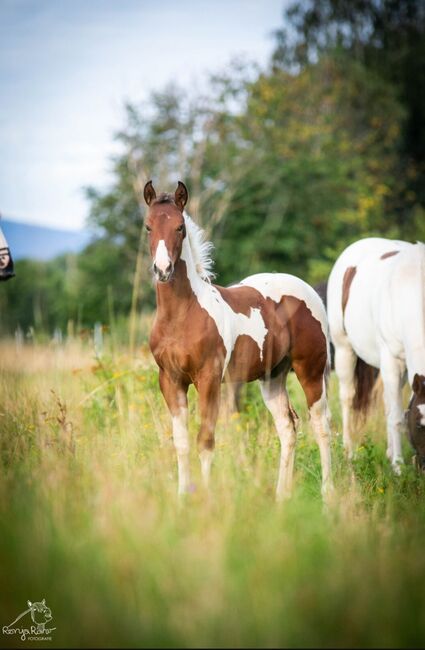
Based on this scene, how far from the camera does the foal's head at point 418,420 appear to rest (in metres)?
4.68

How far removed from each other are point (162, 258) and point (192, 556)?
1759 mm

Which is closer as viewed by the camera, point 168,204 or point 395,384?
point 168,204

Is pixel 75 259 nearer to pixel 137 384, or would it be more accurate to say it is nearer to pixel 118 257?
pixel 118 257

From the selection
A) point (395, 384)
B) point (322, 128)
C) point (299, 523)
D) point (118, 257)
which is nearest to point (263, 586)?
point (299, 523)

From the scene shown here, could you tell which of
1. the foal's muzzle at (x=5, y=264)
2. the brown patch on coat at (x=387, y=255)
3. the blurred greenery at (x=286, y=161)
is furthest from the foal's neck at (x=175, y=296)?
the blurred greenery at (x=286, y=161)

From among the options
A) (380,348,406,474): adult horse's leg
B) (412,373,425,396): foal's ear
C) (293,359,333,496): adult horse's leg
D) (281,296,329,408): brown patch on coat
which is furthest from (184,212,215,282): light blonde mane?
(380,348,406,474): adult horse's leg

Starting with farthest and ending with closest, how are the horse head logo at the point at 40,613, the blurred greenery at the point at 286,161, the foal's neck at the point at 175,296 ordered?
the blurred greenery at the point at 286,161 < the foal's neck at the point at 175,296 < the horse head logo at the point at 40,613

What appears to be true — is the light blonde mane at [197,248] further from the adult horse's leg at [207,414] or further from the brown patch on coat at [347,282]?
the brown patch on coat at [347,282]

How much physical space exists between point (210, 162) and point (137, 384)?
14.6 meters

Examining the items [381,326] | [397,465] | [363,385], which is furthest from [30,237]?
[397,465]

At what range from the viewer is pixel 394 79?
25.7m

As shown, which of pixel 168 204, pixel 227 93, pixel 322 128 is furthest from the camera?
pixel 322 128

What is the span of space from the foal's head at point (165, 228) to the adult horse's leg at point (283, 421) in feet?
4.89

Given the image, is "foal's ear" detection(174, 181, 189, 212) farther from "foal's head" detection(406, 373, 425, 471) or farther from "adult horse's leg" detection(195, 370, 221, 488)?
"foal's head" detection(406, 373, 425, 471)
